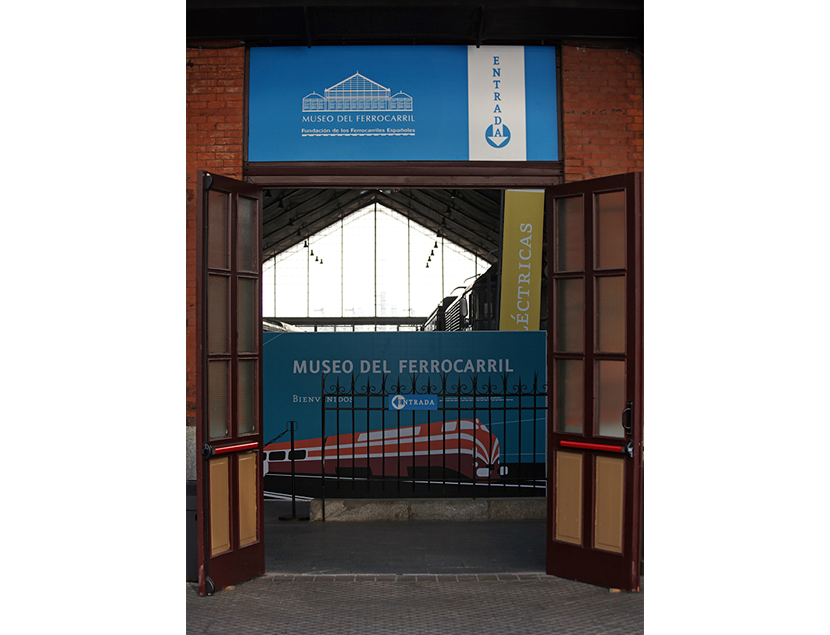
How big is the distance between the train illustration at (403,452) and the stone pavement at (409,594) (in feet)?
4.97

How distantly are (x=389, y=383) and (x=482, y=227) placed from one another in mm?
13774

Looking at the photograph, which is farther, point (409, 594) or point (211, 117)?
point (211, 117)

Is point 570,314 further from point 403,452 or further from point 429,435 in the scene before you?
point 403,452

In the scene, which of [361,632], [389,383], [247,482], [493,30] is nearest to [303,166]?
[493,30]

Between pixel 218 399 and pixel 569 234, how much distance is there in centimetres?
294

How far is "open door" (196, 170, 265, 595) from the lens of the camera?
14.7 feet

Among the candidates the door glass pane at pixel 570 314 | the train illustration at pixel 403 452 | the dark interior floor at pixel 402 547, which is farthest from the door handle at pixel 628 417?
the train illustration at pixel 403 452

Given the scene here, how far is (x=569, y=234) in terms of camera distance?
4945 millimetres

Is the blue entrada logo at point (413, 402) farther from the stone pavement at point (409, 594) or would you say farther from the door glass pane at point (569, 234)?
the door glass pane at point (569, 234)

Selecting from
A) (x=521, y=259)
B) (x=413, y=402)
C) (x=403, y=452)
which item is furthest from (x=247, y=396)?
(x=521, y=259)

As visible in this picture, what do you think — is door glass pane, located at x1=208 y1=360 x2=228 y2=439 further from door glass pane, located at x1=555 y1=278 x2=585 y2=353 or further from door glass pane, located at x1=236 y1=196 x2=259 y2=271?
door glass pane, located at x1=555 y1=278 x2=585 y2=353

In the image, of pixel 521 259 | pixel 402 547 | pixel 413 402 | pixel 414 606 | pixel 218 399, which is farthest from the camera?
pixel 413 402

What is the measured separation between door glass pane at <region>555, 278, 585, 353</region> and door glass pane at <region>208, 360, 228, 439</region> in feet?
8.39

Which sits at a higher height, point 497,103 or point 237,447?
point 497,103
